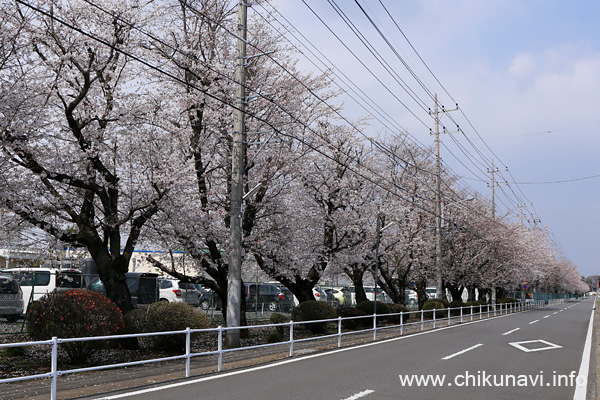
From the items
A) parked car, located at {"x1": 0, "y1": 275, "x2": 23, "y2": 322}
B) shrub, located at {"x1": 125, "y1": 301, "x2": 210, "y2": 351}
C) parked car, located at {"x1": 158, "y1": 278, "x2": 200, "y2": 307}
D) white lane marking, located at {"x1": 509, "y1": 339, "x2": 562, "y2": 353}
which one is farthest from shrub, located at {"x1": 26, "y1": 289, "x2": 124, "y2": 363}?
parked car, located at {"x1": 158, "y1": 278, "x2": 200, "y2": 307}

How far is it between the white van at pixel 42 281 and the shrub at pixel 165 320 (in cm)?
575

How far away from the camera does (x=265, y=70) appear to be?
20062mm

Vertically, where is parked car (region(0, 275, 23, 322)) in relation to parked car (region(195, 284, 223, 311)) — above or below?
above

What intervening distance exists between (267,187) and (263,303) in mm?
11154

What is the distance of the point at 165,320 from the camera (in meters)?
14.3

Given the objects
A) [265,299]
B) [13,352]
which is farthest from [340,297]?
[13,352]

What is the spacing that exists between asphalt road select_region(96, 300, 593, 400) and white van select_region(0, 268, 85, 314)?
35.3ft

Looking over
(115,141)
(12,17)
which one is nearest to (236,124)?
(115,141)

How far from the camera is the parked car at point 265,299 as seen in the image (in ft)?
94.1

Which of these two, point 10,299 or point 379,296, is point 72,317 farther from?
point 379,296

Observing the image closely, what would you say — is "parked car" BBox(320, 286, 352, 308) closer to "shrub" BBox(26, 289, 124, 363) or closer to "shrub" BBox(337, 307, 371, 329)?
"shrub" BBox(337, 307, 371, 329)

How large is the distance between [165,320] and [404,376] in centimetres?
677

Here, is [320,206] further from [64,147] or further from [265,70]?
[64,147]

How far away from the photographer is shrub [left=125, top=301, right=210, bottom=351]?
1432 cm
